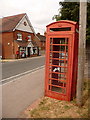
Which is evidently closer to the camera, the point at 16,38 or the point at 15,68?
the point at 15,68

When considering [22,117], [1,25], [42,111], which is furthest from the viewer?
[1,25]

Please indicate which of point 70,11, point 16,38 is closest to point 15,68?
point 70,11

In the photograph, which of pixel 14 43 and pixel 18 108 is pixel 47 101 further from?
pixel 14 43

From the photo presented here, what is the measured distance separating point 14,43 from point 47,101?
1853 centimetres

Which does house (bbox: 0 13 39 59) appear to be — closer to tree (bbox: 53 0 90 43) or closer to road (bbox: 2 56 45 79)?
road (bbox: 2 56 45 79)

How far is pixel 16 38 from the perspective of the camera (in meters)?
21.9

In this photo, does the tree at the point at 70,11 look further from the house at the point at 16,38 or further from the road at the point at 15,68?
the house at the point at 16,38

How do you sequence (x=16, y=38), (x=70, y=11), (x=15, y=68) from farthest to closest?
1. (x=16, y=38)
2. (x=15, y=68)
3. (x=70, y=11)

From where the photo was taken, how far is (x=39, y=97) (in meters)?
4.35

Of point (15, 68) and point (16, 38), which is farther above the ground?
point (16, 38)

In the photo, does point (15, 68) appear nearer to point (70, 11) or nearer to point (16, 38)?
point (70, 11)

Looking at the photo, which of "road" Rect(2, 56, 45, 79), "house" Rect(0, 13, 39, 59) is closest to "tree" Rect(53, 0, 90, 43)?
"road" Rect(2, 56, 45, 79)

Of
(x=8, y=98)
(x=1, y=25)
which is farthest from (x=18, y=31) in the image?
(x=8, y=98)

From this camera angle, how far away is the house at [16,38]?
21.0m
